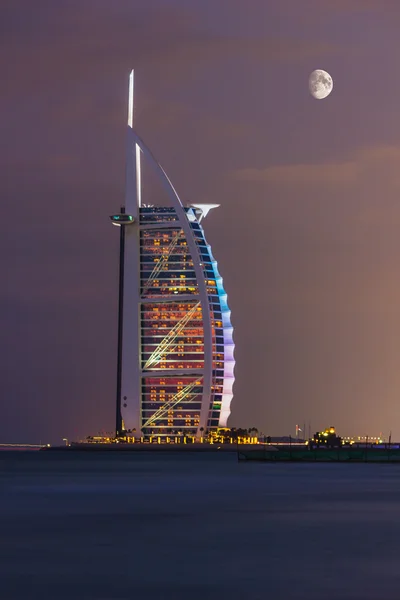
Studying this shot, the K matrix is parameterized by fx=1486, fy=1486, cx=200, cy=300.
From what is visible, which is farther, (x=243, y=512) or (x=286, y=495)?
(x=286, y=495)

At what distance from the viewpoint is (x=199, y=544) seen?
62094 millimetres

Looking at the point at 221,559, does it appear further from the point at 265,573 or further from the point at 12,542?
the point at 12,542

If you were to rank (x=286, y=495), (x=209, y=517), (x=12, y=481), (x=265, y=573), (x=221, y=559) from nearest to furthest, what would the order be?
(x=265, y=573), (x=221, y=559), (x=209, y=517), (x=286, y=495), (x=12, y=481)

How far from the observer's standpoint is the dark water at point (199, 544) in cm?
4691

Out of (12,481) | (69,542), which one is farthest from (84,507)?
(12,481)

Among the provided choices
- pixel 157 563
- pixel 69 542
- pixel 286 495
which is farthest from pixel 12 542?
pixel 286 495

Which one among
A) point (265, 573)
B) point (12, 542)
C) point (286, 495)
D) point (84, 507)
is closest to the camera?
point (265, 573)

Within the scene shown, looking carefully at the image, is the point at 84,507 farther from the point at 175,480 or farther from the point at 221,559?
the point at 175,480

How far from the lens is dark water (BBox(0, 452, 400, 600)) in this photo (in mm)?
46906

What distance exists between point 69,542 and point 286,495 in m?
44.9

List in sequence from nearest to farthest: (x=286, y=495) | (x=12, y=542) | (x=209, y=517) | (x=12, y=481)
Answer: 1. (x=12, y=542)
2. (x=209, y=517)
3. (x=286, y=495)
4. (x=12, y=481)

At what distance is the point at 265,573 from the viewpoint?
51094 millimetres

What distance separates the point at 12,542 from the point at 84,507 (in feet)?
82.8

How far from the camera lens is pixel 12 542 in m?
62.7
